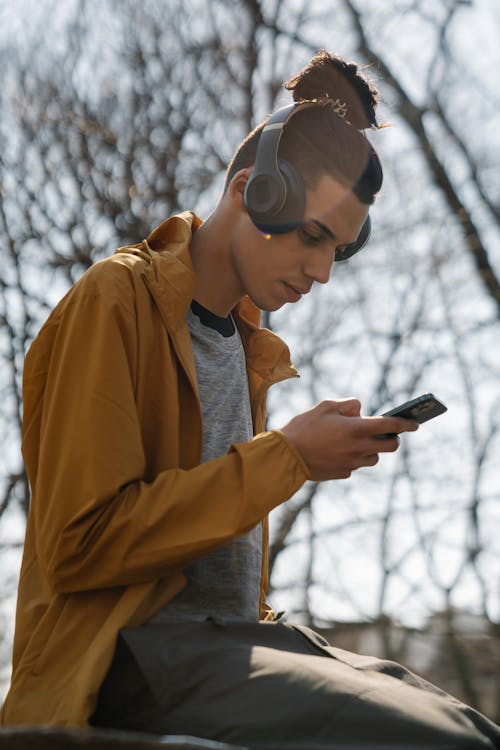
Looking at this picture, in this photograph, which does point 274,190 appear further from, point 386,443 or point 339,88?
point 386,443

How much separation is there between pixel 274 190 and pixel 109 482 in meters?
0.90

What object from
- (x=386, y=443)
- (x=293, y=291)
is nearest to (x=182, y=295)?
(x=293, y=291)

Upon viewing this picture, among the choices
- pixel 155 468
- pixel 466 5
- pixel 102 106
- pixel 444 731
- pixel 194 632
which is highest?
pixel 466 5

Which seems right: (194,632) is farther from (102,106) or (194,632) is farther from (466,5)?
(466,5)

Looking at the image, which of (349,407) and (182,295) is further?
(182,295)

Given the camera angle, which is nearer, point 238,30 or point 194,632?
point 194,632

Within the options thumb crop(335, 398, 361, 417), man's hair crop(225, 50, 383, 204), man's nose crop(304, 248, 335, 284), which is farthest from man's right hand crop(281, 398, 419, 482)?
man's hair crop(225, 50, 383, 204)

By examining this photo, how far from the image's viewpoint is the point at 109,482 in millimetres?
2074

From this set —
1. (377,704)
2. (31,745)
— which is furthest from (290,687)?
(31,745)

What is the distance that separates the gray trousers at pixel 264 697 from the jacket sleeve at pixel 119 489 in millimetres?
167

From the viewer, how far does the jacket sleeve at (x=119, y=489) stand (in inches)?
80.4

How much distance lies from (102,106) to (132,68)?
0.47 m

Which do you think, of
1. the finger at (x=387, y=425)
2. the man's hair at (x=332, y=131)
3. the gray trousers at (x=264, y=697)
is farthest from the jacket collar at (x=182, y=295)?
the gray trousers at (x=264, y=697)

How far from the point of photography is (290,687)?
6.15ft
